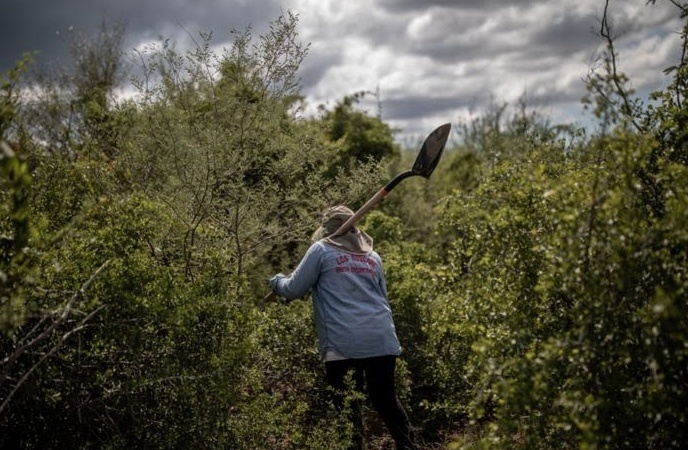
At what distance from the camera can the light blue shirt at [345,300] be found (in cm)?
434

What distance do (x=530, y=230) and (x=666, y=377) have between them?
1.13 m

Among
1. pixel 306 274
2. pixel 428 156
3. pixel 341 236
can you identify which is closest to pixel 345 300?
pixel 306 274

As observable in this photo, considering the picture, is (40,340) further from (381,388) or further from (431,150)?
(431,150)

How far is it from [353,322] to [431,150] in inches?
59.8

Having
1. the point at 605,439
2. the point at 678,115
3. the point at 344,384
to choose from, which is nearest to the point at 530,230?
the point at 678,115

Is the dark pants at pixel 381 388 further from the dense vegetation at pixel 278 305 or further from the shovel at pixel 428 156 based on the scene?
the shovel at pixel 428 156

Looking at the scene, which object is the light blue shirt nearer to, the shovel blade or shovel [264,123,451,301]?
shovel [264,123,451,301]

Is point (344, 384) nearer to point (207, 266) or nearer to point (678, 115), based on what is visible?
point (207, 266)

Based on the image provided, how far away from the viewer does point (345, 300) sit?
4426mm

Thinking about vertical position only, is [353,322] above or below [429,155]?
below

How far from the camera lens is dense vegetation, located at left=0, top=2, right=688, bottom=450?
8.84 ft

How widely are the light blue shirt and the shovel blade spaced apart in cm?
91

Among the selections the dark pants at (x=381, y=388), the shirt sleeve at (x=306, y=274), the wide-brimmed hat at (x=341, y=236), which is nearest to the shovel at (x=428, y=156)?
the wide-brimmed hat at (x=341, y=236)

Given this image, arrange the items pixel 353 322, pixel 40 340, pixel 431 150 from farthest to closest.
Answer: pixel 431 150
pixel 353 322
pixel 40 340
